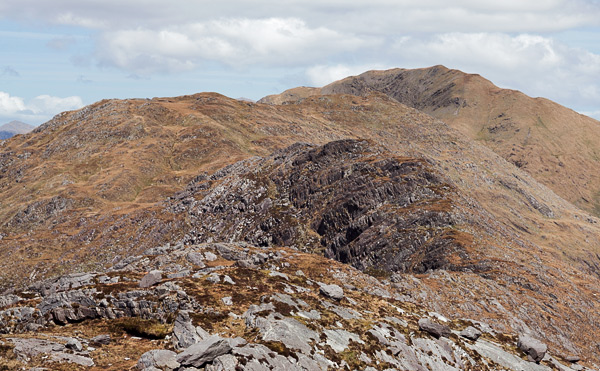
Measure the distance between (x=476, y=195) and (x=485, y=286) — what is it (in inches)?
4054

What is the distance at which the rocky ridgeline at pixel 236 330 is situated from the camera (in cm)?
2525

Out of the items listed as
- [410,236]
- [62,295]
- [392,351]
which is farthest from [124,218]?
[392,351]

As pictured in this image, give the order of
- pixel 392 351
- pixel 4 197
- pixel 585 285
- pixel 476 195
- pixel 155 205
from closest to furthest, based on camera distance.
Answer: pixel 392 351, pixel 585 285, pixel 155 205, pixel 4 197, pixel 476 195

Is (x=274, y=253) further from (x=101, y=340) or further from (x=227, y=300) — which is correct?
(x=101, y=340)

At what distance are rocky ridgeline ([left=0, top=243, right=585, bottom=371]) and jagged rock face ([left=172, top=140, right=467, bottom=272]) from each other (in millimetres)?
31264

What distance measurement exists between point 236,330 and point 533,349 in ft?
96.6

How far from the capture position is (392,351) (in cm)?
3344

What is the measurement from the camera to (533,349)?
41.0 metres

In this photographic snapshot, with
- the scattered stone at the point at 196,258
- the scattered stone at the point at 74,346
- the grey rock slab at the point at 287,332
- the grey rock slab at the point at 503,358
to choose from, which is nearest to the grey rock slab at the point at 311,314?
the grey rock slab at the point at 287,332

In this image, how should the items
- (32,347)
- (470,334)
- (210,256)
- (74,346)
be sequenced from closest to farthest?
(32,347), (74,346), (470,334), (210,256)

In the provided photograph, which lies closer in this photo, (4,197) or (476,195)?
(4,197)

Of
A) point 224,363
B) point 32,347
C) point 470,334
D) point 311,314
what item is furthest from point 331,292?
point 32,347

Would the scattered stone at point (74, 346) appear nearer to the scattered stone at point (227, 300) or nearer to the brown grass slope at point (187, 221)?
the scattered stone at point (227, 300)

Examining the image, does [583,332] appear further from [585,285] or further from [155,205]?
[155,205]
